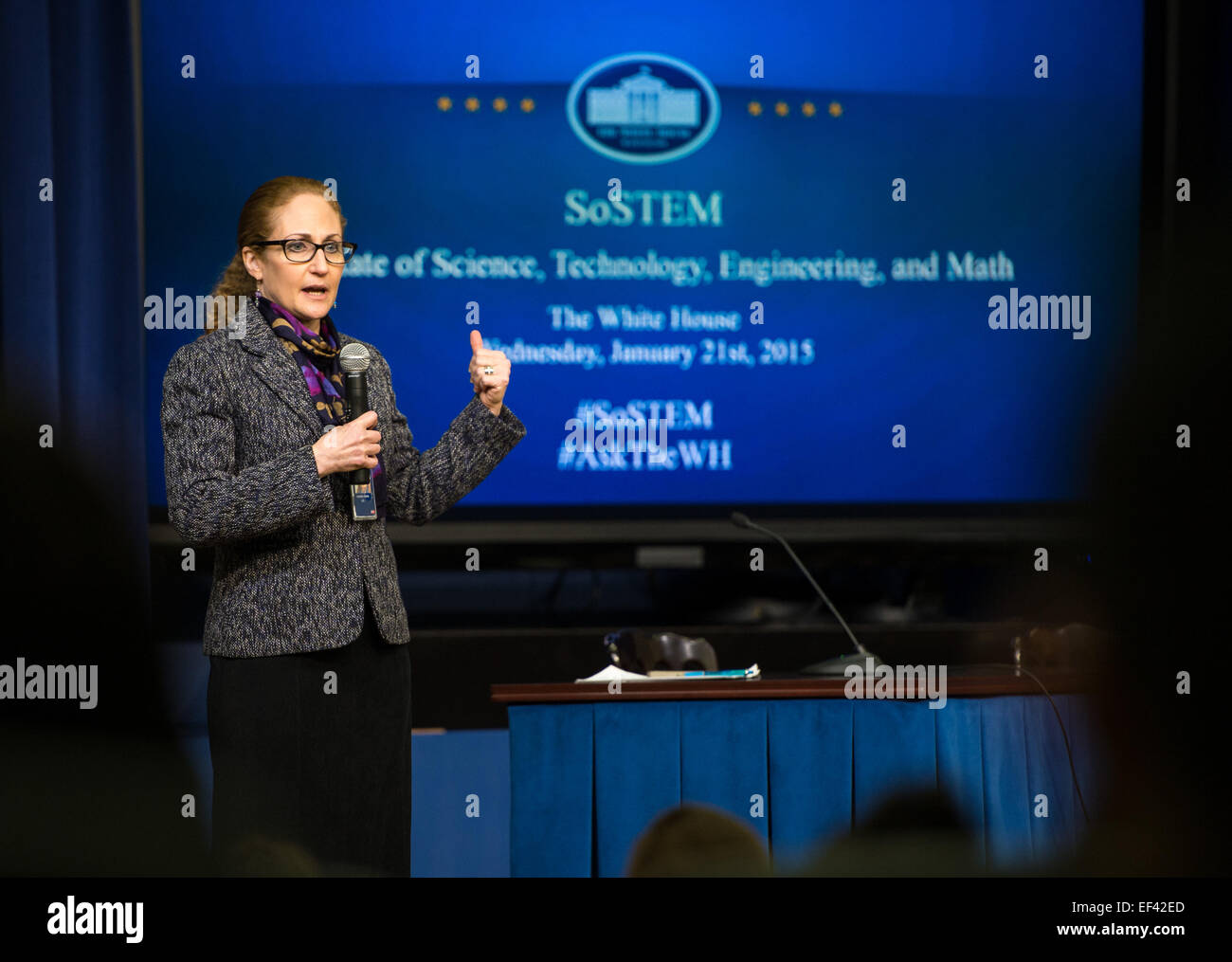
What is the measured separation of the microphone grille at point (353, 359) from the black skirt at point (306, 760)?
39 centimetres

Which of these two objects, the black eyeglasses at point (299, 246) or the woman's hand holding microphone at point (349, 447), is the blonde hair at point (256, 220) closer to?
→ the black eyeglasses at point (299, 246)

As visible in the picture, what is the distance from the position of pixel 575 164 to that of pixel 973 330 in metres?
1.38

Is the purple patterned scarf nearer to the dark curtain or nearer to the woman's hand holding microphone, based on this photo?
the woman's hand holding microphone

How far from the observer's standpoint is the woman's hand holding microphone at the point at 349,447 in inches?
75.9

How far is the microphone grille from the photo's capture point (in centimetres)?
202

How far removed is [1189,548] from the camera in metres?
3.86

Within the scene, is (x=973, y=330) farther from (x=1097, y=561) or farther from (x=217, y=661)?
(x=217, y=661)

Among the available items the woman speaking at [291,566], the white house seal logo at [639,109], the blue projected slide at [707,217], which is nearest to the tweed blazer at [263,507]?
the woman speaking at [291,566]

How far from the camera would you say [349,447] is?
1934mm

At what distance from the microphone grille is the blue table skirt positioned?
83 centimetres

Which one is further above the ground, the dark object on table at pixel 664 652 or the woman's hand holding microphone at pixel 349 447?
the woman's hand holding microphone at pixel 349 447

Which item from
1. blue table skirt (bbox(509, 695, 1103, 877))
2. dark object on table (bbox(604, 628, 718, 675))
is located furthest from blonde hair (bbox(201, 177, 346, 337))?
dark object on table (bbox(604, 628, 718, 675))
